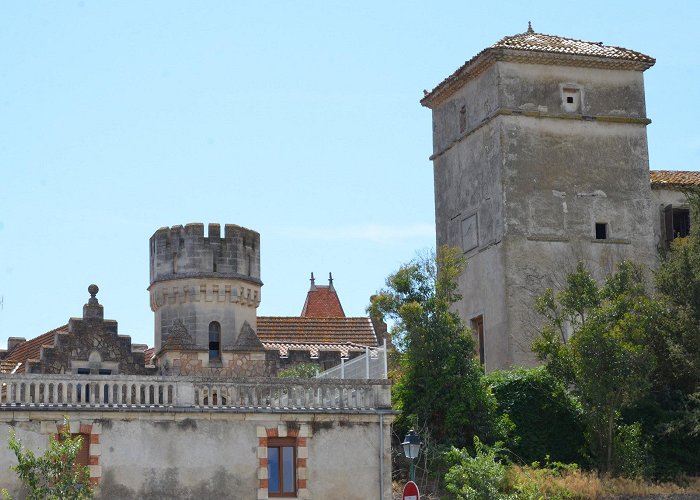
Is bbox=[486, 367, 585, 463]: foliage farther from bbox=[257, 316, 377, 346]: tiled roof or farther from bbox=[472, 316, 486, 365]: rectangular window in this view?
bbox=[257, 316, 377, 346]: tiled roof

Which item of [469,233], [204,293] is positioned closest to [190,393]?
[204,293]

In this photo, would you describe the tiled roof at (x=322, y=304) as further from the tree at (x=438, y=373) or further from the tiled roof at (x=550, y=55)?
the tree at (x=438, y=373)

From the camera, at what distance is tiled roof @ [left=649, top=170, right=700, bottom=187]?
163ft

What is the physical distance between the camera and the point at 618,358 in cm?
3875

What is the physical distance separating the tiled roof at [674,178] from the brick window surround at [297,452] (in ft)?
63.4

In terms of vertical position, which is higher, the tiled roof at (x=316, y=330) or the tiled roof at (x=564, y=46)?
the tiled roof at (x=564, y=46)

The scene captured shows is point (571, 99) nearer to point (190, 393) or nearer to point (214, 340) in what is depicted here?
point (214, 340)

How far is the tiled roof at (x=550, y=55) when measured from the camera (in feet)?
157

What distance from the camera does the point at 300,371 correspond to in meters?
47.2

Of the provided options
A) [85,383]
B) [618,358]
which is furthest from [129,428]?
[618,358]

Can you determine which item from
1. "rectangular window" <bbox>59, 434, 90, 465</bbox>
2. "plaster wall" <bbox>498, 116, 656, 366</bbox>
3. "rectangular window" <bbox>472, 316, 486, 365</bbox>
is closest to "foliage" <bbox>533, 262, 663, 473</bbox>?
"plaster wall" <bbox>498, 116, 656, 366</bbox>

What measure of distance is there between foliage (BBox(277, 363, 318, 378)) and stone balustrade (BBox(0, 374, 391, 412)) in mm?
9945

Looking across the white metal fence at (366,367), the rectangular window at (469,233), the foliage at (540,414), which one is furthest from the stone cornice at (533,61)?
the white metal fence at (366,367)

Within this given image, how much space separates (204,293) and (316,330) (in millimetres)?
7377
